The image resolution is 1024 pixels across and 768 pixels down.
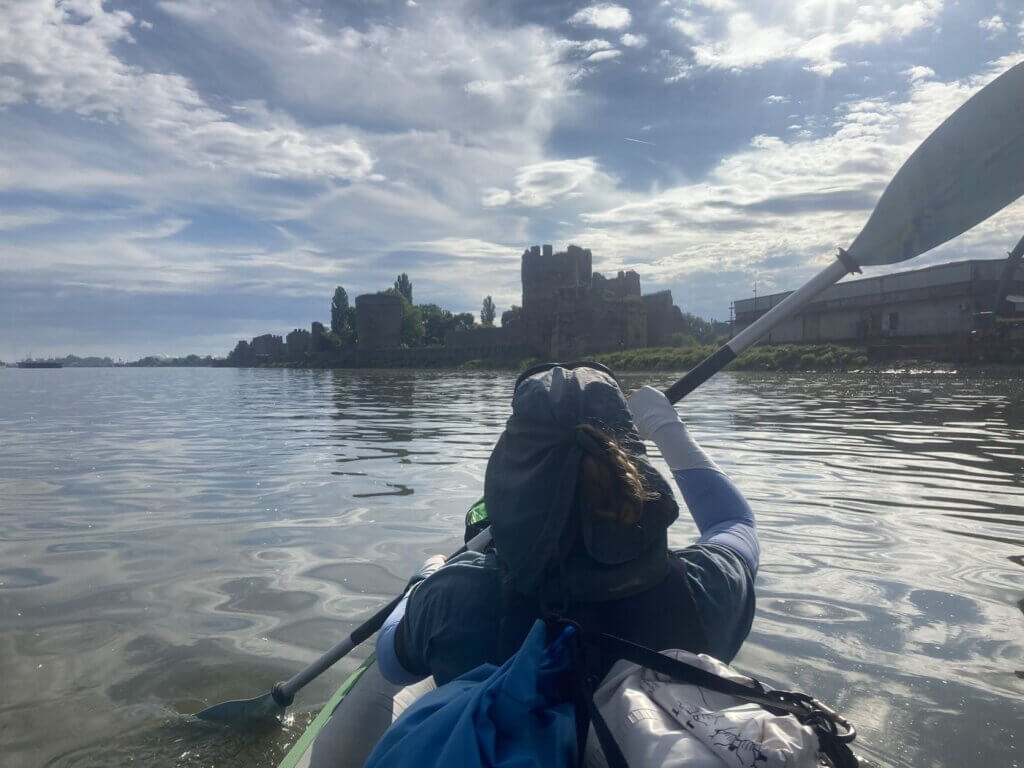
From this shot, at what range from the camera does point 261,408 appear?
20.2 m

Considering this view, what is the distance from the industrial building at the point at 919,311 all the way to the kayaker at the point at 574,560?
29.1 meters

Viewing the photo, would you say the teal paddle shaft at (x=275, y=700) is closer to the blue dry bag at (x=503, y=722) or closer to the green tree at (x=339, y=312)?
the blue dry bag at (x=503, y=722)

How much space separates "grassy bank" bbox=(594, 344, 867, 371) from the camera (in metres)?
33.1

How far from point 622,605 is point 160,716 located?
2.90 meters

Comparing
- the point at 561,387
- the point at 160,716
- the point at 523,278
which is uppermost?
the point at 523,278

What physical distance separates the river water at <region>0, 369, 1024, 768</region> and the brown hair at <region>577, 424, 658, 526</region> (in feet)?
7.13

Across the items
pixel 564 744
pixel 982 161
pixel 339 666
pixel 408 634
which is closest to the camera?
pixel 564 744

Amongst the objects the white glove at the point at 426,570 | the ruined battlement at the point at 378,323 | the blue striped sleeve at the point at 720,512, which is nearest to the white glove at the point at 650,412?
the blue striped sleeve at the point at 720,512

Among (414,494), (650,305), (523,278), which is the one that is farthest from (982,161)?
(523,278)

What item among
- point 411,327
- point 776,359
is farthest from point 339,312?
point 776,359

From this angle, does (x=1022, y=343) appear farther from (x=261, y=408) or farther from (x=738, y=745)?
(x=738, y=745)

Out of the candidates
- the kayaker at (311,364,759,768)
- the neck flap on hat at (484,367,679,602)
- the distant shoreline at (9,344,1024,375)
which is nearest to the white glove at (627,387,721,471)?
the kayaker at (311,364,759,768)

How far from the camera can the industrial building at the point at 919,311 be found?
29953mm

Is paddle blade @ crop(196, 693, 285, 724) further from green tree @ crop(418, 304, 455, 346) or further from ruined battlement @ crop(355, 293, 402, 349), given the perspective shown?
green tree @ crop(418, 304, 455, 346)
